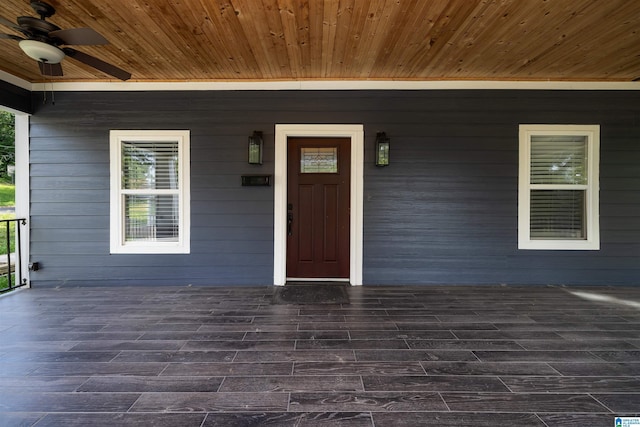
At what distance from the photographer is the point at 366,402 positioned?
167 centimetres

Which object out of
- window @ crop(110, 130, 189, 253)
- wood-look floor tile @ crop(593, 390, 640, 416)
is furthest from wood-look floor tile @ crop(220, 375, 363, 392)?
window @ crop(110, 130, 189, 253)

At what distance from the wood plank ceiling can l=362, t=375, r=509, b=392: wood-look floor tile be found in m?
2.69

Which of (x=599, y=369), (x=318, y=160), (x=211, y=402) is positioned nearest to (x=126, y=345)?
(x=211, y=402)

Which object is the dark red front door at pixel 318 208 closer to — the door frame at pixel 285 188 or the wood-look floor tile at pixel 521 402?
the door frame at pixel 285 188

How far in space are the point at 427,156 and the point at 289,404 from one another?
3.26 m

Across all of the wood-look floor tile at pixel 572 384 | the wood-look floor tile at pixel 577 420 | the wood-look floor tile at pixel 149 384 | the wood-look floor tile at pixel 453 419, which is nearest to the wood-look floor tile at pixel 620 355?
the wood-look floor tile at pixel 572 384

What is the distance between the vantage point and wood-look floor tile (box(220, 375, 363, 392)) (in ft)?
5.86

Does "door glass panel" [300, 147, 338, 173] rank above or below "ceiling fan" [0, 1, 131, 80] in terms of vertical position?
below

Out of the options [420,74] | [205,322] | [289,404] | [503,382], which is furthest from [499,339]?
[420,74]

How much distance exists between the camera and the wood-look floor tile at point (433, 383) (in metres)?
1.79

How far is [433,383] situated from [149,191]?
3753 mm

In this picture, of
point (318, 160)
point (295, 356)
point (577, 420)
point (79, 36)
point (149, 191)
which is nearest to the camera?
point (577, 420)

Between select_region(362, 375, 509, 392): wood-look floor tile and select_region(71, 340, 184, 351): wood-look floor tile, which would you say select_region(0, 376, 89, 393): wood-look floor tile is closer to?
select_region(71, 340, 184, 351): wood-look floor tile

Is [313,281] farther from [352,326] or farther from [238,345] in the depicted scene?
[238,345]
